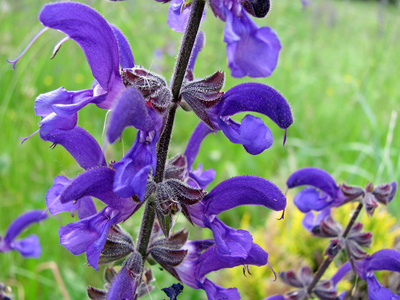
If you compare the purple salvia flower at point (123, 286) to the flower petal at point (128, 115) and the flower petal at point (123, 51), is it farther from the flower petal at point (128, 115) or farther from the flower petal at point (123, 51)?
the flower petal at point (123, 51)

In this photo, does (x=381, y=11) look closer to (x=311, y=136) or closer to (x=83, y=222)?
(x=311, y=136)

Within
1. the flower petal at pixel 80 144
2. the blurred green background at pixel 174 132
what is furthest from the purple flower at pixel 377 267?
the flower petal at pixel 80 144

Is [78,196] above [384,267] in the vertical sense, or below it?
above

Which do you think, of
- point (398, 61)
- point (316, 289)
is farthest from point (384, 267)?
point (398, 61)

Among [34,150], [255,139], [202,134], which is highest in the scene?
[255,139]

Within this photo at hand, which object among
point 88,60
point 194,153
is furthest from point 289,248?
point 88,60
